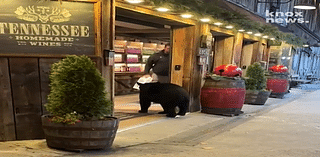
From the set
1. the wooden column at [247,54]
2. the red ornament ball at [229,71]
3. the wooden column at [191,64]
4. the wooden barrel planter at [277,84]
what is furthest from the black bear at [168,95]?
the wooden barrel planter at [277,84]

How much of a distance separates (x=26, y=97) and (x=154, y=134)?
→ 1.97 metres

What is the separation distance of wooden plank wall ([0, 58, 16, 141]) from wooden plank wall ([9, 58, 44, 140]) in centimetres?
5

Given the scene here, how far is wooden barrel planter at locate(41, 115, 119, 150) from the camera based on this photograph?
304 cm

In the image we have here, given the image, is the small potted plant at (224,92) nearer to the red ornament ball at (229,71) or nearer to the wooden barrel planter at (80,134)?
the red ornament ball at (229,71)

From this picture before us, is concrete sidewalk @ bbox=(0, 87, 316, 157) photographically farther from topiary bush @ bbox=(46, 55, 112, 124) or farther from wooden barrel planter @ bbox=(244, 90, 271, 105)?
wooden barrel planter @ bbox=(244, 90, 271, 105)

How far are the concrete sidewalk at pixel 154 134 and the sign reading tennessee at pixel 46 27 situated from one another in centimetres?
130

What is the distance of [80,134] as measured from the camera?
10.0ft

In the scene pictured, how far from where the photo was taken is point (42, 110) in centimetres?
379

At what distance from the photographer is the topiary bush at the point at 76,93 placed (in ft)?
10.2

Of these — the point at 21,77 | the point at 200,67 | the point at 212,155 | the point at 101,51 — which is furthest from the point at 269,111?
the point at 21,77

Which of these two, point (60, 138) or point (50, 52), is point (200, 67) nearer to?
point (50, 52)

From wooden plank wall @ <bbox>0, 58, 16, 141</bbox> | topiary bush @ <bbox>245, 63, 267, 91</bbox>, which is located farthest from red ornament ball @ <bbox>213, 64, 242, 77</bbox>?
wooden plank wall @ <bbox>0, 58, 16, 141</bbox>

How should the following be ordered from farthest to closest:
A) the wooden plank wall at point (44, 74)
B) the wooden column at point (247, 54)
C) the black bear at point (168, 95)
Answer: the wooden column at point (247, 54) → the black bear at point (168, 95) → the wooden plank wall at point (44, 74)

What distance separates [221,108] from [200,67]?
1.11 m
